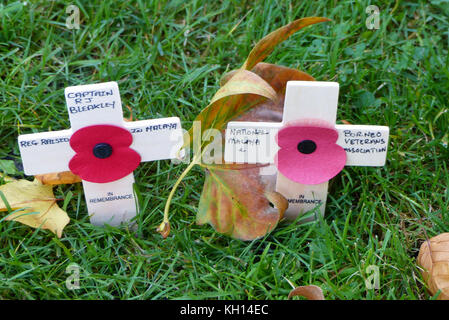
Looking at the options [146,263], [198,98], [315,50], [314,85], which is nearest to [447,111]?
[315,50]

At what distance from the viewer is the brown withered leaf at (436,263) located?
1.58 metres

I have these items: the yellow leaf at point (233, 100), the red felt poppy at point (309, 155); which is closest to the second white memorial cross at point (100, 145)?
the yellow leaf at point (233, 100)

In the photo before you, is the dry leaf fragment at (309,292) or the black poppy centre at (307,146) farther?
the black poppy centre at (307,146)

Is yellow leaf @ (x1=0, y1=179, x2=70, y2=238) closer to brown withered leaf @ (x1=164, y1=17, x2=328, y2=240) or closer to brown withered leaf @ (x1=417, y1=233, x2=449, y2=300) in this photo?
brown withered leaf @ (x1=164, y1=17, x2=328, y2=240)

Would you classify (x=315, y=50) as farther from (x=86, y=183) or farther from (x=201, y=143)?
(x=86, y=183)

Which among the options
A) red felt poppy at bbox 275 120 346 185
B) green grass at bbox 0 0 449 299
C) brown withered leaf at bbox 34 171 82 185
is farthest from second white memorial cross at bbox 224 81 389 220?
brown withered leaf at bbox 34 171 82 185

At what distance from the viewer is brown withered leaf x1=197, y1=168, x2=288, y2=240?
1731mm

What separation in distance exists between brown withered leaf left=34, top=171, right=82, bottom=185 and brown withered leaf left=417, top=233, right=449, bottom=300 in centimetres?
105

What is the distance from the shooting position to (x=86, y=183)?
5.85 ft

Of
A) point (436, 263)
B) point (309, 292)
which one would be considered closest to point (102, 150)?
point (309, 292)

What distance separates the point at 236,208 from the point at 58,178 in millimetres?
580

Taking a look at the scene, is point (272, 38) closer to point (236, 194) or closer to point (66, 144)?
point (236, 194)

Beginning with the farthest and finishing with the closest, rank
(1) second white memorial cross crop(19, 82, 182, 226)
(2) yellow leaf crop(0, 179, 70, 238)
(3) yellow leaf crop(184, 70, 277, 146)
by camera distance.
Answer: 1. (2) yellow leaf crop(0, 179, 70, 238)
2. (1) second white memorial cross crop(19, 82, 182, 226)
3. (3) yellow leaf crop(184, 70, 277, 146)

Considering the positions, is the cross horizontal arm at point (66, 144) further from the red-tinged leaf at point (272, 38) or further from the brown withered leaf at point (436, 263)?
the brown withered leaf at point (436, 263)
